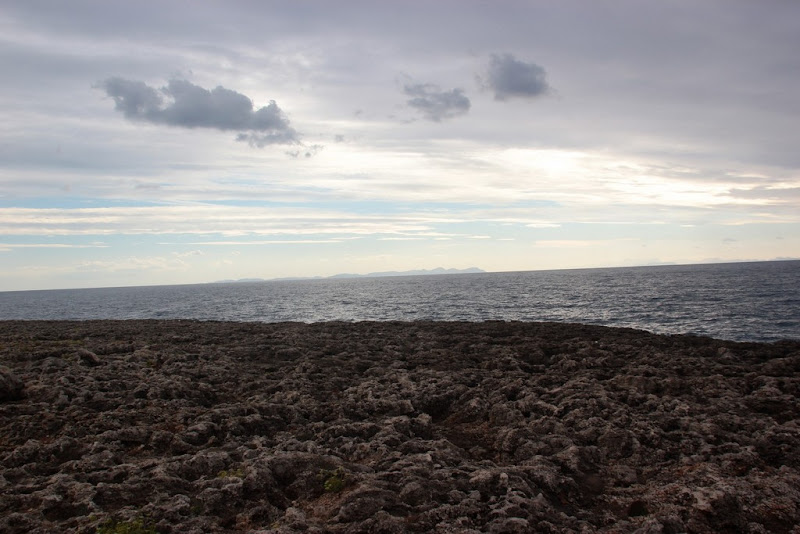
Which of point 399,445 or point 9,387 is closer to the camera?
point 399,445

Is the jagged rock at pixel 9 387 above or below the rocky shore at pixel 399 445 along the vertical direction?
above

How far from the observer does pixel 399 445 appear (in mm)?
11484

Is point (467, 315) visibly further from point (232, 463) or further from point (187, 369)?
point (232, 463)

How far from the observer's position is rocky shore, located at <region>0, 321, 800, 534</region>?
8.16 m

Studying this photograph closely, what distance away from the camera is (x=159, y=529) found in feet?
25.3

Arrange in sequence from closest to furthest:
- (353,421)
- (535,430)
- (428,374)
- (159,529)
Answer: (159,529) < (535,430) < (353,421) < (428,374)

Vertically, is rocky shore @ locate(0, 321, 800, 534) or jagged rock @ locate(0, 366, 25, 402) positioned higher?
jagged rock @ locate(0, 366, 25, 402)

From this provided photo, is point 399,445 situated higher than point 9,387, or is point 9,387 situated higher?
point 9,387

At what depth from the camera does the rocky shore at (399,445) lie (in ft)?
26.8

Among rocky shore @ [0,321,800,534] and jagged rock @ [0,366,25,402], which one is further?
jagged rock @ [0,366,25,402]

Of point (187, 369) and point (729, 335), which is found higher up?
point (187, 369)

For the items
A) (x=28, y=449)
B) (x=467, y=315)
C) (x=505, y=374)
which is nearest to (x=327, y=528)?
(x=28, y=449)

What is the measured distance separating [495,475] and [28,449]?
408 inches

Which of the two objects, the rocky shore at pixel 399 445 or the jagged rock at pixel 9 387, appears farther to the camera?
the jagged rock at pixel 9 387
